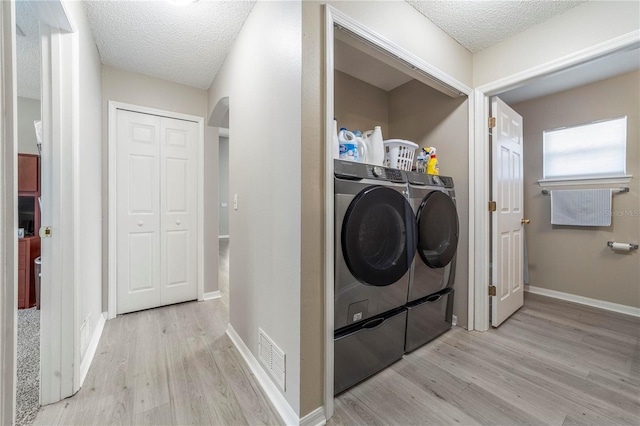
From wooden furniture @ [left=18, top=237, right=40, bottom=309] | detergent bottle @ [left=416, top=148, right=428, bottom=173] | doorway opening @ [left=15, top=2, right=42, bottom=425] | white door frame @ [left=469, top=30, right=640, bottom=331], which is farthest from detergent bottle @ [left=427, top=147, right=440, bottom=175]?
wooden furniture @ [left=18, top=237, right=40, bottom=309]

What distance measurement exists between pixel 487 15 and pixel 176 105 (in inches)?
110

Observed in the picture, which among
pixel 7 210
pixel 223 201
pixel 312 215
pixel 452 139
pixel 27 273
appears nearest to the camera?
pixel 7 210

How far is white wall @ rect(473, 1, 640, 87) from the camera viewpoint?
151 cm

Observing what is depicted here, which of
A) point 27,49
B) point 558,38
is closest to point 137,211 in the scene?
point 27,49

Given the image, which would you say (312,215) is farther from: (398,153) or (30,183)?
(30,183)

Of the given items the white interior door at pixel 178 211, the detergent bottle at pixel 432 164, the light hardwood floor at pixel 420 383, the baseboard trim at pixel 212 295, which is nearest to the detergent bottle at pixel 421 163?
the detergent bottle at pixel 432 164

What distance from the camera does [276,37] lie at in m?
1.36

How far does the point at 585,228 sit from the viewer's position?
2711 mm

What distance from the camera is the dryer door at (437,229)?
178cm

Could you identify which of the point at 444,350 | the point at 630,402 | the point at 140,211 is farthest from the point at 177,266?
the point at 630,402

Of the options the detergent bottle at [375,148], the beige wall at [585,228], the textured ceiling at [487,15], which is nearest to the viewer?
the textured ceiling at [487,15]

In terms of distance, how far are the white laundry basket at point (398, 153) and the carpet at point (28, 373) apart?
2458mm

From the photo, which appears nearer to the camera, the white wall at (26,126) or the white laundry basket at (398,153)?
the white laundry basket at (398,153)

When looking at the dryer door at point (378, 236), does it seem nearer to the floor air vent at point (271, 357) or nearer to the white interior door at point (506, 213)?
the floor air vent at point (271, 357)
